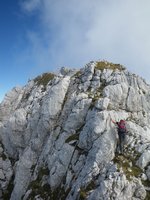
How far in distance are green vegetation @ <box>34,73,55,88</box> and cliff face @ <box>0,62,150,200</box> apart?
20.7ft

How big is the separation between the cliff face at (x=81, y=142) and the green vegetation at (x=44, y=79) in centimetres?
631

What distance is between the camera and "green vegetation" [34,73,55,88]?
7640 centimetres

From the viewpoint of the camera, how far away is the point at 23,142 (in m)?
62.4

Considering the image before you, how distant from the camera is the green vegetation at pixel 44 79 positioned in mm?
76400

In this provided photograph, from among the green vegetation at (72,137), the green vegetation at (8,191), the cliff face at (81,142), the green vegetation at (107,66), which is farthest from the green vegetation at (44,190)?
the green vegetation at (107,66)

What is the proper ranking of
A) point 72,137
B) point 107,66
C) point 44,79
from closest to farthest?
1. point 72,137
2. point 107,66
3. point 44,79

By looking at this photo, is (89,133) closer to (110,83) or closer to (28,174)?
(110,83)

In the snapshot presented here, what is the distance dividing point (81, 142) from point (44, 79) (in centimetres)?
3635

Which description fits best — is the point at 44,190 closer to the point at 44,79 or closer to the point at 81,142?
the point at 81,142

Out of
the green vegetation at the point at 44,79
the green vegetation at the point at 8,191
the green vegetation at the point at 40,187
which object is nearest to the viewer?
the green vegetation at the point at 40,187

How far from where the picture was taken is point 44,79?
7806 centimetres

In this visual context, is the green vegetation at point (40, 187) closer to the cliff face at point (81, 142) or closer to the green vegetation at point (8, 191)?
the cliff face at point (81, 142)

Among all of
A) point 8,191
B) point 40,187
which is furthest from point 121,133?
point 8,191

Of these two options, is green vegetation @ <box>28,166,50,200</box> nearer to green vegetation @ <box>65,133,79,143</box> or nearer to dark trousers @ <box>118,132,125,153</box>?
green vegetation @ <box>65,133,79,143</box>
